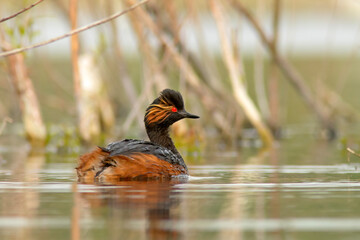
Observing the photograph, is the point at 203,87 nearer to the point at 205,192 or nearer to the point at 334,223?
the point at 205,192

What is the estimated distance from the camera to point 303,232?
700 cm

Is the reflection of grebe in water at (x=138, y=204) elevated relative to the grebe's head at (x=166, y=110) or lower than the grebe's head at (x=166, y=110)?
lower

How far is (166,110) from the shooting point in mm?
12000

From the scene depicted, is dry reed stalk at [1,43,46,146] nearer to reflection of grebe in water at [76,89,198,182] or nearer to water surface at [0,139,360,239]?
water surface at [0,139,360,239]

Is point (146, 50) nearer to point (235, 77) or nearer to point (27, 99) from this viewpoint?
point (235, 77)

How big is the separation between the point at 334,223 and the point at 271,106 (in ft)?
36.0

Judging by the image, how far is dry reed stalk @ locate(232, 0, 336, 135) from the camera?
689 inches

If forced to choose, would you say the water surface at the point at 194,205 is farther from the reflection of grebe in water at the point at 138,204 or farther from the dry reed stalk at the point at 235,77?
the dry reed stalk at the point at 235,77

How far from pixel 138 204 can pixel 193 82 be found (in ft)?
30.4

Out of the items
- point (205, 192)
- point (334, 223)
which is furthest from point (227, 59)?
point (334, 223)

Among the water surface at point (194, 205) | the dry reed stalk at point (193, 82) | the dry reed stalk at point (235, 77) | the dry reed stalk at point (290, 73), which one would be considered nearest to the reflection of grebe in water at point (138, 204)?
the water surface at point (194, 205)

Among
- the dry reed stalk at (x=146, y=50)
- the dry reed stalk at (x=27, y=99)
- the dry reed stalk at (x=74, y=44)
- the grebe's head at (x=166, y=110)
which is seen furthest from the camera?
the dry reed stalk at (x=146, y=50)

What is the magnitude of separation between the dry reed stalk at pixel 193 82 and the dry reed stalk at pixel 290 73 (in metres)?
1.46

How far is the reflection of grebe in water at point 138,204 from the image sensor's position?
7.07m
